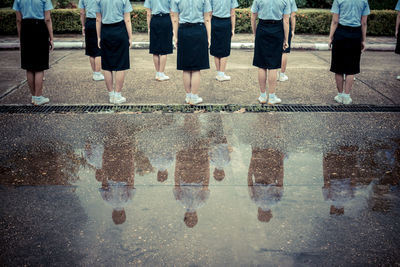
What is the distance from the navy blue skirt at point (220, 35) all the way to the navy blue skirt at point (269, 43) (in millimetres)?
1415

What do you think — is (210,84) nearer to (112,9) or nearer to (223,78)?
(223,78)

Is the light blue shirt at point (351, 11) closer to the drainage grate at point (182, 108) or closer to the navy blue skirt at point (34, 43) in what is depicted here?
the drainage grate at point (182, 108)

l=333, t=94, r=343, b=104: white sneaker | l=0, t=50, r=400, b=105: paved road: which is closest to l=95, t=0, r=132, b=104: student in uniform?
l=0, t=50, r=400, b=105: paved road

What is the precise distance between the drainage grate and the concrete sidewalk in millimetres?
5121

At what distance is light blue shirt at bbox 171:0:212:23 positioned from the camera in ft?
18.2

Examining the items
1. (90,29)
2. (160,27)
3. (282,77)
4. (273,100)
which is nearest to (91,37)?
(90,29)

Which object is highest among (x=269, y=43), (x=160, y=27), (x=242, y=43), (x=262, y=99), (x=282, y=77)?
(x=160, y=27)

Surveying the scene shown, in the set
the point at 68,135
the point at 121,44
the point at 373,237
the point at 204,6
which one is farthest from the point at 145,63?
the point at 373,237

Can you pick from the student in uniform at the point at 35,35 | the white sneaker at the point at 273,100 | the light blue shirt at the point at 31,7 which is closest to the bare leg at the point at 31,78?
the student in uniform at the point at 35,35

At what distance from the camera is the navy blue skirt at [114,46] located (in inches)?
233

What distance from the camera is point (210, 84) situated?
7.45 m

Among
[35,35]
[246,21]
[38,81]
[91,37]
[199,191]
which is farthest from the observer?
[246,21]

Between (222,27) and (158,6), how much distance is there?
1.22 meters

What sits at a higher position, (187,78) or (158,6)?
(158,6)
